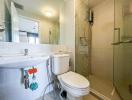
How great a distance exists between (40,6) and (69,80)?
135cm

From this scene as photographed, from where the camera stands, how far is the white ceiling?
142 centimetres

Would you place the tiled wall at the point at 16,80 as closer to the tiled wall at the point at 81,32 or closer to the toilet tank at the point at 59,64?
the toilet tank at the point at 59,64

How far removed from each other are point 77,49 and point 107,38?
913mm

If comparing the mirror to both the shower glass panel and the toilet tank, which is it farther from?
the shower glass panel

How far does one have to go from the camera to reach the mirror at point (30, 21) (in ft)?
3.94

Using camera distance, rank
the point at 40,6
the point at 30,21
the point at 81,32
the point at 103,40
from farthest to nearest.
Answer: the point at 103,40 → the point at 81,32 → the point at 40,6 → the point at 30,21

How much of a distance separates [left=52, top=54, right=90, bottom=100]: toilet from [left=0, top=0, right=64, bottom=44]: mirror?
1.47 ft

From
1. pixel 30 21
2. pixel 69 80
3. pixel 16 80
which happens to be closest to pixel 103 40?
pixel 69 80

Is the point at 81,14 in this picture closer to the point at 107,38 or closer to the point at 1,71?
the point at 107,38

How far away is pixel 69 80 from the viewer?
1.22m

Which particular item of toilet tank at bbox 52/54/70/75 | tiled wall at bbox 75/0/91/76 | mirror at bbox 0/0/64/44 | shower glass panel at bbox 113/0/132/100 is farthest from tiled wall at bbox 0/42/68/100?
shower glass panel at bbox 113/0/132/100

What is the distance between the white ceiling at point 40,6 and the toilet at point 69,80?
2.77ft

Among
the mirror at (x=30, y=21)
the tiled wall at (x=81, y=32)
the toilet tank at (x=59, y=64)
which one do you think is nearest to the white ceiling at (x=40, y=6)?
the mirror at (x=30, y=21)

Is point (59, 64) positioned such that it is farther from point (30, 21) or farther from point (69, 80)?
point (30, 21)
